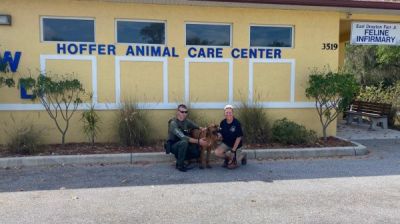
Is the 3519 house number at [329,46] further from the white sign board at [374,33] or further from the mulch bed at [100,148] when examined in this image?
the mulch bed at [100,148]

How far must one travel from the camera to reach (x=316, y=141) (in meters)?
9.23

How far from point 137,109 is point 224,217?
14.0 ft

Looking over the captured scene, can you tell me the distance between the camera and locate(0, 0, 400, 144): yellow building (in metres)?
8.57

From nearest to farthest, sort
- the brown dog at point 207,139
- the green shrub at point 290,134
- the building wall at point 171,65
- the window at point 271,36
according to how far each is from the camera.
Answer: the brown dog at point 207,139 → the building wall at point 171,65 → the green shrub at point 290,134 → the window at point 271,36

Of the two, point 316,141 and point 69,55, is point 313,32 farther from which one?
point 69,55

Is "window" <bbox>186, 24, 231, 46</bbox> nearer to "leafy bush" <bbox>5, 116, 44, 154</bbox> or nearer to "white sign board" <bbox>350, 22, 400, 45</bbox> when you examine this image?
"white sign board" <bbox>350, 22, 400, 45</bbox>

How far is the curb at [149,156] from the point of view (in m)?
7.35

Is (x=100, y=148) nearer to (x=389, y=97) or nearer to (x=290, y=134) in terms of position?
(x=290, y=134)

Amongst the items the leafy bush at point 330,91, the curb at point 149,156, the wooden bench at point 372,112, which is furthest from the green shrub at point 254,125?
the wooden bench at point 372,112

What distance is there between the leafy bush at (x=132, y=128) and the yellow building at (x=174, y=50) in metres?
0.55

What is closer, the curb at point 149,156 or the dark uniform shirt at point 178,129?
the dark uniform shirt at point 178,129

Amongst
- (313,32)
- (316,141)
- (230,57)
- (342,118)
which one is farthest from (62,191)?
(342,118)

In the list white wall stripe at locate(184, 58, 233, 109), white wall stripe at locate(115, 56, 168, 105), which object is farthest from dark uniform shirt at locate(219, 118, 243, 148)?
white wall stripe at locate(115, 56, 168, 105)

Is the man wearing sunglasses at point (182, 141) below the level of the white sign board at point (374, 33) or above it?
below
